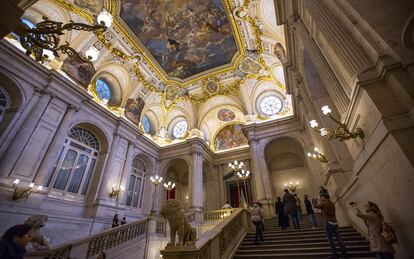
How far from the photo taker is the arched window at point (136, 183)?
1407cm

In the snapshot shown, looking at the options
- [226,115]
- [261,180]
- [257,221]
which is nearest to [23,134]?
[257,221]

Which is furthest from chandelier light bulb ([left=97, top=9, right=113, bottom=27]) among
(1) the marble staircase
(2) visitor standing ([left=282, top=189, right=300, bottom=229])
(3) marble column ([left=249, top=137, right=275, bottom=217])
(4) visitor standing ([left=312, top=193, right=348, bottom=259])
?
(3) marble column ([left=249, top=137, right=275, bottom=217])

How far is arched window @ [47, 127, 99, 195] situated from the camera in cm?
1030

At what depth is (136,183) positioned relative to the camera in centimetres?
1497

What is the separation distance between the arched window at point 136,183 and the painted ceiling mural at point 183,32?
7.96 metres

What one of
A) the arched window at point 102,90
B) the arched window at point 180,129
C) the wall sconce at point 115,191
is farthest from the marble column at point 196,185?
the arched window at point 102,90

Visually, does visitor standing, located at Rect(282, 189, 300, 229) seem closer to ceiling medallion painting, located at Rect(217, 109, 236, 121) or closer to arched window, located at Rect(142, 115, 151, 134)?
ceiling medallion painting, located at Rect(217, 109, 236, 121)

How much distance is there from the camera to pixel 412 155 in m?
2.66

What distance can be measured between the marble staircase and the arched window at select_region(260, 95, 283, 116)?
1115 cm

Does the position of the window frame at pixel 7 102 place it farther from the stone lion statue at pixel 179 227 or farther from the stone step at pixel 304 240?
the stone step at pixel 304 240

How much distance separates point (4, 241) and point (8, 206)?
7088 mm

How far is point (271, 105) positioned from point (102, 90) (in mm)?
12937

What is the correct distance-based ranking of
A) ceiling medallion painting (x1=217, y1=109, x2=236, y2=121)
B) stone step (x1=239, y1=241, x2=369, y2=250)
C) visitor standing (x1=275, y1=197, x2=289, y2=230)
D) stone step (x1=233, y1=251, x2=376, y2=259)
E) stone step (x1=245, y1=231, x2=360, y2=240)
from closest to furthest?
stone step (x1=233, y1=251, x2=376, y2=259) → stone step (x1=239, y1=241, x2=369, y2=250) → stone step (x1=245, y1=231, x2=360, y2=240) → visitor standing (x1=275, y1=197, x2=289, y2=230) → ceiling medallion painting (x1=217, y1=109, x2=236, y2=121)

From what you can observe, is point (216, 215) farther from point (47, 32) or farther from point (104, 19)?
point (47, 32)
